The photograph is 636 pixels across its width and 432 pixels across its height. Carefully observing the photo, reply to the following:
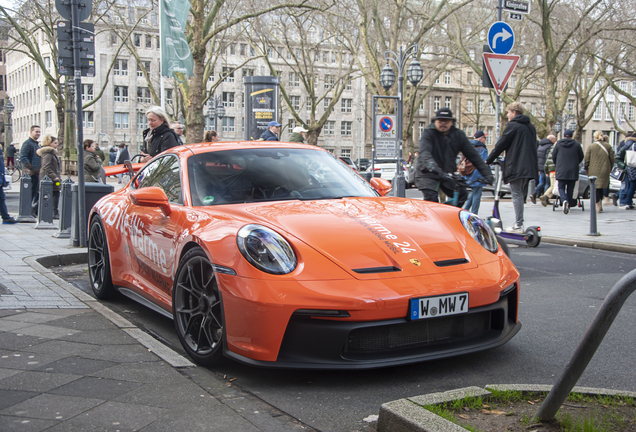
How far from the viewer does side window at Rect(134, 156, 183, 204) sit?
4664 mm

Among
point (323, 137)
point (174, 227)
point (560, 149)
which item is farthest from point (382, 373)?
point (323, 137)

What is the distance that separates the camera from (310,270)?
3.37 meters

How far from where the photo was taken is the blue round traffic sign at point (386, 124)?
16953 mm

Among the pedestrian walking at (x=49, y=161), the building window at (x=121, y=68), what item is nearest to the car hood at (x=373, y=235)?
the pedestrian walking at (x=49, y=161)

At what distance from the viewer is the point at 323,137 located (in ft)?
281

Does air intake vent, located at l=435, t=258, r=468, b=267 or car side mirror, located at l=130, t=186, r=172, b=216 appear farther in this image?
car side mirror, located at l=130, t=186, r=172, b=216

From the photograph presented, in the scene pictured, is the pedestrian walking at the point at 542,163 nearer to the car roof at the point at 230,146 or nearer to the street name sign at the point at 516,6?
the street name sign at the point at 516,6

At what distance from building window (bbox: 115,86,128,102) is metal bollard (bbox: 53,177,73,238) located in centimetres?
6843

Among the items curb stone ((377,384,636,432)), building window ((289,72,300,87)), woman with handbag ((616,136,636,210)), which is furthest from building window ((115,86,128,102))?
curb stone ((377,384,636,432))

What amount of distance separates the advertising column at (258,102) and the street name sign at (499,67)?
11495 millimetres

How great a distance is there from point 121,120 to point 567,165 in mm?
66966

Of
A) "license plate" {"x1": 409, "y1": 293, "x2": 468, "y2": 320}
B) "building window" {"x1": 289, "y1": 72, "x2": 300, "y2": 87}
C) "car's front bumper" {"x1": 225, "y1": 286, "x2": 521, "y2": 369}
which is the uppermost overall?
"building window" {"x1": 289, "y1": 72, "x2": 300, "y2": 87}

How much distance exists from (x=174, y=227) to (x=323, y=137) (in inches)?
3228

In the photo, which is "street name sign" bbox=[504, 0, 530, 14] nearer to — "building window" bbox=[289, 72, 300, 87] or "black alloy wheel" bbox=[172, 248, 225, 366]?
"black alloy wheel" bbox=[172, 248, 225, 366]
